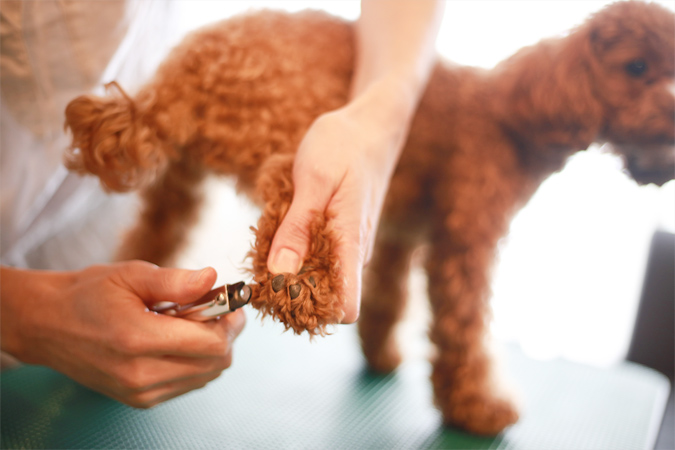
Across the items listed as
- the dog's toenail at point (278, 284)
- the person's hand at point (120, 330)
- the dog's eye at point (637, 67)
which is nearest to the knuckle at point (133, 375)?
the person's hand at point (120, 330)

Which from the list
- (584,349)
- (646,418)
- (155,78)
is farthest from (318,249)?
(584,349)

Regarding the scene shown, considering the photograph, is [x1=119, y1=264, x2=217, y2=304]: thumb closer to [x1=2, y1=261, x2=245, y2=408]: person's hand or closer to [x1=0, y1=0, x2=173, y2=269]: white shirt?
[x1=2, y1=261, x2=245, y2=408]: person's hand

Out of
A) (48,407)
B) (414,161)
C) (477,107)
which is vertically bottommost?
(48,407)

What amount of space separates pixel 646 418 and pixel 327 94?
28.0 inches

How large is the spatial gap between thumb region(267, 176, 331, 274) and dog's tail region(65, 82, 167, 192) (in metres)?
0.27

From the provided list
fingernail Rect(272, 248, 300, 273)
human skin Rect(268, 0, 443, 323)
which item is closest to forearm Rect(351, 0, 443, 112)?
human skin Rect(268, 0, 443, 323)

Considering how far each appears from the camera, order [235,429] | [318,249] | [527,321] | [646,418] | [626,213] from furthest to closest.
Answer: [527,321] < [626,213] < [646,418] < [235,429] < [318,249]

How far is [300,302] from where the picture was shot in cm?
39

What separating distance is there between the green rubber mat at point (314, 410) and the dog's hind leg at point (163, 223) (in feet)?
0.76

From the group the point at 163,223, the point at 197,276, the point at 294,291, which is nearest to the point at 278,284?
the point at 294,291

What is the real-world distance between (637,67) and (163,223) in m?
0.81

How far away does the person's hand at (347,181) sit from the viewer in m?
0.43

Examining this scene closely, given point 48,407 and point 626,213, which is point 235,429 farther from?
point 626,213

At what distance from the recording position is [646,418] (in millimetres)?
774
